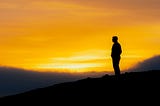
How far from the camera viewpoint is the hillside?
34594mm

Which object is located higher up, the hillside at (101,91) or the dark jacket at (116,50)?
the dark jacket at (116,50)

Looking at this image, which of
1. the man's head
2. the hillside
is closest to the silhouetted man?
the man's head

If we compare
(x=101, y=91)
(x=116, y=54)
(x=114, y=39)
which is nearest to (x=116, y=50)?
(x=116, y=54)

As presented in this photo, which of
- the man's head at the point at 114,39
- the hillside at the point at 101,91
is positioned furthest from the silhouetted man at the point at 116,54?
the hillside at the point at 101,91

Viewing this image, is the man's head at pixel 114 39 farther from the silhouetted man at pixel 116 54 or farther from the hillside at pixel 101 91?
the hillside at pixel 101 91

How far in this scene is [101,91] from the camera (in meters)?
35.9

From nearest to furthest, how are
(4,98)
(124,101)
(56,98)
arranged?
(124,101) < (56,98) < (4,98)

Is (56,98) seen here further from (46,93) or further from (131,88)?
(131,88)

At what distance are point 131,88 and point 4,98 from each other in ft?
33.8

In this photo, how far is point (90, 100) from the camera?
34.8 meters

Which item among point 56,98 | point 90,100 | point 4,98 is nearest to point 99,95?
point 90,100

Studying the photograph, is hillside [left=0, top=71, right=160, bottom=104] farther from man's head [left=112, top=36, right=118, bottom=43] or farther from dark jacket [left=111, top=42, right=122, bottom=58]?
man's head [left=112, top=36, right=118, bottom=43]

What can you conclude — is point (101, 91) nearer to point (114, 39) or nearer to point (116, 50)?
point (116, 50)

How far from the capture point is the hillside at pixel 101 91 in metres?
34.6
